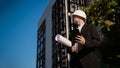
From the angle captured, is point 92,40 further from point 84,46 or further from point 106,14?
point 106,14

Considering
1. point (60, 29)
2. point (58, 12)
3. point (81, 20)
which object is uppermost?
point (58, 12)

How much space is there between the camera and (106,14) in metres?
12.1

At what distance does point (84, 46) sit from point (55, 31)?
36348mm

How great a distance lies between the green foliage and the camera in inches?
465

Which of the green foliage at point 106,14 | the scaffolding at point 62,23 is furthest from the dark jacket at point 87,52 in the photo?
the scaffolding at point 62,23

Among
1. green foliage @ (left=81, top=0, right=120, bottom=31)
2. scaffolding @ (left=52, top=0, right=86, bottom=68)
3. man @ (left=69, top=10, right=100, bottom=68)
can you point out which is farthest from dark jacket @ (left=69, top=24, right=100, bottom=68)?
scaffolding @ (left=52, top=0, right=86, bottom=68)

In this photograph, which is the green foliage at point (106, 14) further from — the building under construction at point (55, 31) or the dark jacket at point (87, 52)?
the building under construction at point (55, 31)

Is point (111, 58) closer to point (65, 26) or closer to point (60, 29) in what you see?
point (65, 26)

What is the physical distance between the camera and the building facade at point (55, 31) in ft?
111

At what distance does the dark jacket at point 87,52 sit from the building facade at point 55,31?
25450mm

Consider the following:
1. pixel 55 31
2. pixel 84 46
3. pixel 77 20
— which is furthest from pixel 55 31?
pixel 84 46

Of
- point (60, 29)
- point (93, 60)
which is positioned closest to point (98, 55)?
point (93, 60)

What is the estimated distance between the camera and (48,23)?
149 feet

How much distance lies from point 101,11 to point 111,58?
221cm
